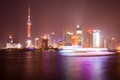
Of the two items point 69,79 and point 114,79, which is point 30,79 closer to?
point 69,79

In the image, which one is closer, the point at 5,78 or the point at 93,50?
the point at 5,78

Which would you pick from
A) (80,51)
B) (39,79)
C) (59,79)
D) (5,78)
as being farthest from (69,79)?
(80,51)

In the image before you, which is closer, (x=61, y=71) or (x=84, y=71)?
(x=84, y=71)

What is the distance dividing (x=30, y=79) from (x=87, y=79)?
17.7ft

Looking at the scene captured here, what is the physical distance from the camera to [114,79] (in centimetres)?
2831

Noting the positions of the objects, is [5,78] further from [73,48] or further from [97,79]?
A: [73,48]

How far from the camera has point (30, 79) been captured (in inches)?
1091

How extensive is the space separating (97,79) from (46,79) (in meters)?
4.87

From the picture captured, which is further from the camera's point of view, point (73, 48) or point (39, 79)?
point (73, 48)

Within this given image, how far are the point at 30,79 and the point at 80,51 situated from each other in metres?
46.5

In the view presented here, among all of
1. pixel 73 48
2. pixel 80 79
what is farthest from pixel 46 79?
pixel 73 48

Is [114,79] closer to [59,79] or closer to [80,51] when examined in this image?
[59,79]

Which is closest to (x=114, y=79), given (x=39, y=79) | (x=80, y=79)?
(x=80, y=79)

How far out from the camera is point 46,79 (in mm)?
27938
